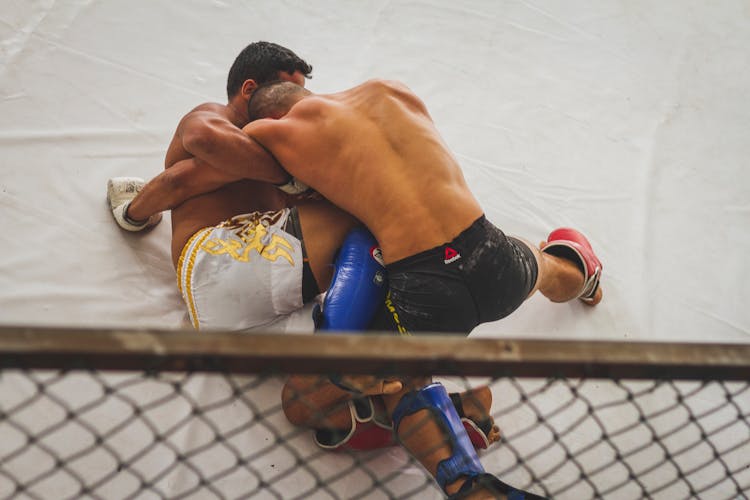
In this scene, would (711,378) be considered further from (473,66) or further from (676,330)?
(473,66)

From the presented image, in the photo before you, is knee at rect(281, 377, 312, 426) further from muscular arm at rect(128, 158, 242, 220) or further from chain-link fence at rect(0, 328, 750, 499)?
muscular arm at rect(128, 158, 242, 220)

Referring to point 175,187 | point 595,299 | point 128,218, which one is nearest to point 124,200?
point 128,218

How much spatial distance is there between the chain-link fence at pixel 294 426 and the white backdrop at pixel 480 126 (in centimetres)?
25

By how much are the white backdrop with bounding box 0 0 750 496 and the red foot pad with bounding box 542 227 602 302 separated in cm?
10

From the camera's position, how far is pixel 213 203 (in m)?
1.72

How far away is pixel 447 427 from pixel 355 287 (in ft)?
1.23

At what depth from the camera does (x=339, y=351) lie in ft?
2.41

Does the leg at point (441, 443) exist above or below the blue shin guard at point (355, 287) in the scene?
below

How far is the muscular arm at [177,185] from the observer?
65.2 inches

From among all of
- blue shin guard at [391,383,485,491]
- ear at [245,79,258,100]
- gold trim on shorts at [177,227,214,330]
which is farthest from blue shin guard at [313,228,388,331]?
ear at [245,79,258,100]

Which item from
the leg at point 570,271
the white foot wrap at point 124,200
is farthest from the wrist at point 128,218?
the leg at point 570,271

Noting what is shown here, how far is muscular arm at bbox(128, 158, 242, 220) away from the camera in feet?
5.44

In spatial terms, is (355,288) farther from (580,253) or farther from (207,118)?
(580,253)

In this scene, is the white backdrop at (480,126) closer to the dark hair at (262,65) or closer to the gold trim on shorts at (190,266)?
the gold trim on shorts at (190,266)
